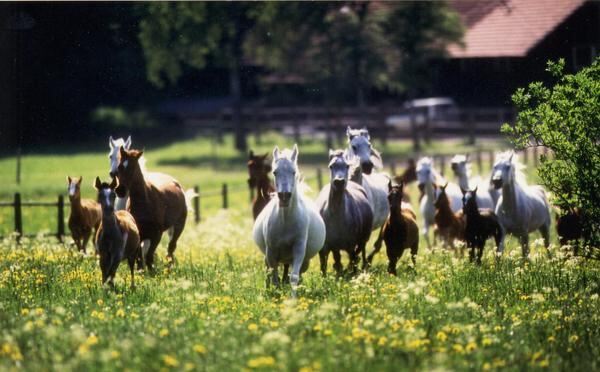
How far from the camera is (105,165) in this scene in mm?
40844

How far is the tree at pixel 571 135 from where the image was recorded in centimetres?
1288

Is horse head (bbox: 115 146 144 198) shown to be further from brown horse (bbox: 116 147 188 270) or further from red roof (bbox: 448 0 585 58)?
red roof (bbox: 448 0 585 58)

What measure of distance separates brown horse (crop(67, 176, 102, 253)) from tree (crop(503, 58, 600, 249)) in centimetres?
795

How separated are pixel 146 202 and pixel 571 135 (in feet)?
20.9

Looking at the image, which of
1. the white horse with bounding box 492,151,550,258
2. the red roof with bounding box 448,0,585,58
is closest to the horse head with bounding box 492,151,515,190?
the white horse with bounding box 492,151,550,258

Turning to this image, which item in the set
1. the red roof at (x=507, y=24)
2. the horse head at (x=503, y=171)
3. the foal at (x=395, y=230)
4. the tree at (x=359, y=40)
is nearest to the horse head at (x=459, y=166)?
the horse head at (x=503, y=171)

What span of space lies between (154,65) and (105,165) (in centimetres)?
725

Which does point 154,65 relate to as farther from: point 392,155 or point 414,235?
point 414,235

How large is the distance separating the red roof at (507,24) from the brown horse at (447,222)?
28.3m

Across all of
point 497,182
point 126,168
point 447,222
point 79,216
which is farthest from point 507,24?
point 126,168

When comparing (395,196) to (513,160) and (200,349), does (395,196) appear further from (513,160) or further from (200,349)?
(200,349)

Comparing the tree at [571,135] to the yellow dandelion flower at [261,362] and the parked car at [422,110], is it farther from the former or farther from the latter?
the parked car at [422,110]

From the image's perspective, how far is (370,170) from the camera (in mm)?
16547

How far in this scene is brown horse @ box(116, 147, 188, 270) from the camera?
1459cm
